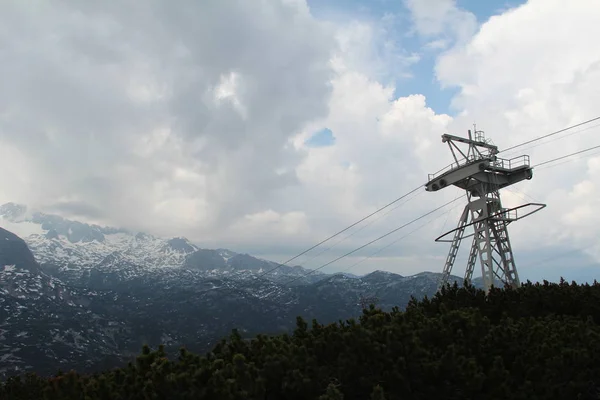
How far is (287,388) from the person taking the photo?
11.7 metres

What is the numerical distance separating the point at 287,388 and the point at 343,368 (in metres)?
1.93

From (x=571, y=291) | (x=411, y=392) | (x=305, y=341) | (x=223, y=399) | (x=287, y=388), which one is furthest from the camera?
(x=571, y=291)

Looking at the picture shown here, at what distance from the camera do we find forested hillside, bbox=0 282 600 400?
36.5ft

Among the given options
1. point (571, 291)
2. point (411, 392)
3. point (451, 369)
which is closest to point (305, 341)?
point (411, 392)

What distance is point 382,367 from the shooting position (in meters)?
12.6

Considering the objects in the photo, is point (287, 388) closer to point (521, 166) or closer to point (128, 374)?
point (128, 374)

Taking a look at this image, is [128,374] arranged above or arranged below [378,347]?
below

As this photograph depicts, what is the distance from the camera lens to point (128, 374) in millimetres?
12109

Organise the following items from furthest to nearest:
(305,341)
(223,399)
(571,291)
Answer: (571,291) < (305,341) < (223,399)

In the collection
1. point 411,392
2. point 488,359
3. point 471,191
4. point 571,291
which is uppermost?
point 471,191

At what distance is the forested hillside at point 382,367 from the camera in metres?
11.1

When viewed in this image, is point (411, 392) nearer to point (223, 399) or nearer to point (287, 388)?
point (287, 388)

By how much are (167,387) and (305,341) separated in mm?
5595

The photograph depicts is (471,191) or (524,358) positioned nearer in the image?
(524,358)
